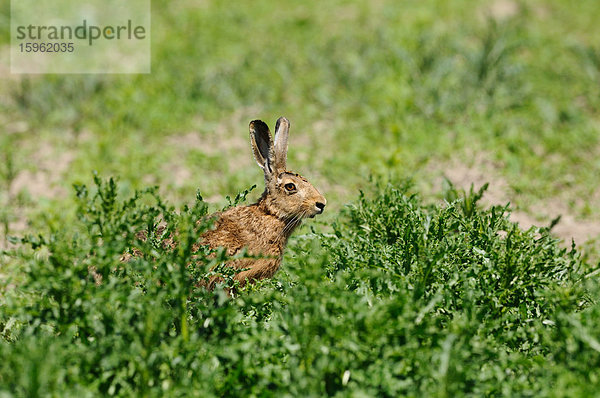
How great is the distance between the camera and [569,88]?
337 inches

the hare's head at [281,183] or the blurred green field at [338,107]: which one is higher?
the blurred green field at [338,107]

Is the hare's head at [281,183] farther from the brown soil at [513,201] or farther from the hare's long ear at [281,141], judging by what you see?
the brown soil at [513,201]

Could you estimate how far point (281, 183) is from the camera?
4875 mm

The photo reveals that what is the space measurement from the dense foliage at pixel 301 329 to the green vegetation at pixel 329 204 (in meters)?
0.02

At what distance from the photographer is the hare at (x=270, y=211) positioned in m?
4.59

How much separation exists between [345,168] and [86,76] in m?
4.27

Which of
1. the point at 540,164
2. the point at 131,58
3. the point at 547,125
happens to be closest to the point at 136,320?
the point at 540,164

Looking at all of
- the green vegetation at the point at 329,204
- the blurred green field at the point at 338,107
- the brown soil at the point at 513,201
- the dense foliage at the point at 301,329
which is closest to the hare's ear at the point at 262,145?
the green vegetation at the point at 329,204

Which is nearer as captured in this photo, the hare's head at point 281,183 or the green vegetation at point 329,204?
the green vegetation at point 329,204

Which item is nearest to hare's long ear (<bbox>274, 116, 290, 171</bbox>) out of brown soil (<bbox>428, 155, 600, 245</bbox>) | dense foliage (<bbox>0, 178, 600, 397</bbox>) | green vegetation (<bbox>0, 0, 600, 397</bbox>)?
green vegetation (<bbox>0, 0, 600, 397</bbox>)

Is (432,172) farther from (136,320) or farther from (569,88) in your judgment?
(136,320)

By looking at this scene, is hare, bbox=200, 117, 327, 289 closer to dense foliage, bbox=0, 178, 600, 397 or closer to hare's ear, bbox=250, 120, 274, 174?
hare's ear, bbox=250, 120, 274, 174

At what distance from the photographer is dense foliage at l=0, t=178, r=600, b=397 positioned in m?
2.97

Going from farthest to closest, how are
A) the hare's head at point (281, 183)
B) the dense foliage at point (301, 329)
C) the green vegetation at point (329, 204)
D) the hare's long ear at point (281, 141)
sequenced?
the hare's long ear at point (281, 141), the hare's head at point (281, 183), the green vegetation at point (329, 204), the dense foliage at point (301, 329)
